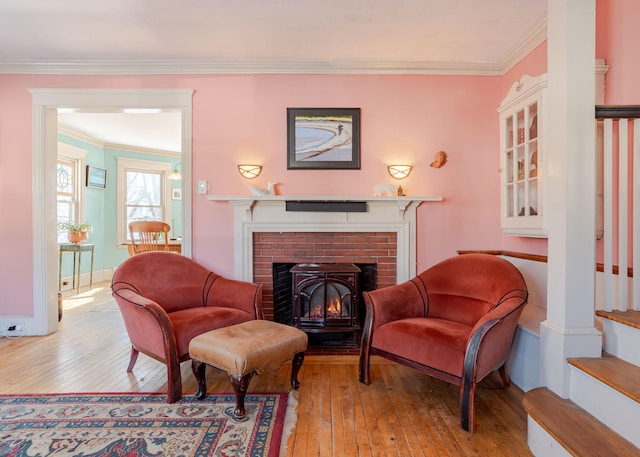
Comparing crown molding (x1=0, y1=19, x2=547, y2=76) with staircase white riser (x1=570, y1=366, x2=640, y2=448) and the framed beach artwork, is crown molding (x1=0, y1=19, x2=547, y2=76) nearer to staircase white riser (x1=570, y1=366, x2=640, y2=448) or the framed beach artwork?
the framed beach artwork

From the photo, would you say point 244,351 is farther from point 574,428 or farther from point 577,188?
point 577,188

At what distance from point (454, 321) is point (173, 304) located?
7.05ft

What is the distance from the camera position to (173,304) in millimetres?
2611

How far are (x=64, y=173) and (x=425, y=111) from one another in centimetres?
559

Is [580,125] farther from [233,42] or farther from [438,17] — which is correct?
[233,42]

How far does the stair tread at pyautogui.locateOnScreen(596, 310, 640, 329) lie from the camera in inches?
59.1

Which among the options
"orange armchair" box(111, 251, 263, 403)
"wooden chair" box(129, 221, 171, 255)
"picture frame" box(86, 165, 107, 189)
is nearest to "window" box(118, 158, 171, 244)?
"picture frame" box(86, 165, 107, 189)

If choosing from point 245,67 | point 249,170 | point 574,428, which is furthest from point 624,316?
point 245,67

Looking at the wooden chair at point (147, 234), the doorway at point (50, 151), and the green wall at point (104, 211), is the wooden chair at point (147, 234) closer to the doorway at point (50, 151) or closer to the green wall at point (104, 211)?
the doorway at point (50, 151)

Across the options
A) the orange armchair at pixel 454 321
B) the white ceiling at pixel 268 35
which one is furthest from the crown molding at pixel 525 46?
the orange armchair at pixel 454 321

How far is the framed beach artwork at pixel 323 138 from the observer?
10.4 ft

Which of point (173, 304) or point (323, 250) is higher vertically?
point (323, 250)

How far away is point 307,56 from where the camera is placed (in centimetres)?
303

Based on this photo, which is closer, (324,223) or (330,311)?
(330,311)
